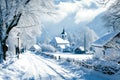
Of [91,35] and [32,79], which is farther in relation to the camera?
[91,35]

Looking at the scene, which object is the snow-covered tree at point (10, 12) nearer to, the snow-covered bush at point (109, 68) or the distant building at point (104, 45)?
the snow-covered bush at point (109, 68)

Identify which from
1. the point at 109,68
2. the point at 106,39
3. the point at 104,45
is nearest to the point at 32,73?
the point at 109,68

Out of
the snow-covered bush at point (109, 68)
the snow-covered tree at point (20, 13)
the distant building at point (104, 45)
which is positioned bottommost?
the snow-covered bush at point (109, 68)

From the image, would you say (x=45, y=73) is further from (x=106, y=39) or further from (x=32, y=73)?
(x=106, y=39)

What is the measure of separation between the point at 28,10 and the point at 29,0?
1182 millimetres

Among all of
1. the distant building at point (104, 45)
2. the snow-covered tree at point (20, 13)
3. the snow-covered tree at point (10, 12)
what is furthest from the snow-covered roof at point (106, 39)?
the snow-covered tree at point (10, 12)

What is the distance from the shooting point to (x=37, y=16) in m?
33.6

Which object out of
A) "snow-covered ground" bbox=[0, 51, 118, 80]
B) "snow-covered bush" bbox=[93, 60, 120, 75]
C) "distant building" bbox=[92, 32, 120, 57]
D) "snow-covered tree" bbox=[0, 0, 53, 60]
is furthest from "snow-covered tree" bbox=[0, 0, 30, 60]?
"distant building" bbox=[92, 32, 120, 57]

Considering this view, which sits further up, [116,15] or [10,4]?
[10,4]

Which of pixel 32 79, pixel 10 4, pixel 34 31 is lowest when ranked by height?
pixel 32 79

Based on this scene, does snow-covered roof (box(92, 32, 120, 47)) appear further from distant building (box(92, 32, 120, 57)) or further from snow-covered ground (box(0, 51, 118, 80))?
snow-covered ground (box(0, 51, 118, 80))

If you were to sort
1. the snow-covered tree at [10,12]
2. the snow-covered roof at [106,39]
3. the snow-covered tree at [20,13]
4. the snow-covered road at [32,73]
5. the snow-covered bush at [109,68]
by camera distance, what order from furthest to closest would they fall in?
the snow-covered roof at [106,39] → the snow-covered tree at [20,13] → the snow-covered tree at [10,12] → the snow-covered bush at [109,68] → the snow-covered road at [32,73]

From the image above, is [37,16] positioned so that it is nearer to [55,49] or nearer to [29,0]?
[29,0]

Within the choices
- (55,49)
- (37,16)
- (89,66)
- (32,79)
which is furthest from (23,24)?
(55,49)
